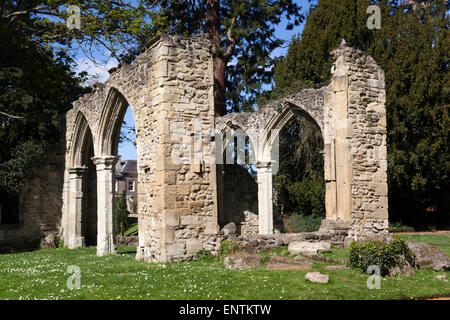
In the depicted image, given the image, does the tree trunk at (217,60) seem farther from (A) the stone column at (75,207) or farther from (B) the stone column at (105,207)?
(B) the stone column at (105,207)

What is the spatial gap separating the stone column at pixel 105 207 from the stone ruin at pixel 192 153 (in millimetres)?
27

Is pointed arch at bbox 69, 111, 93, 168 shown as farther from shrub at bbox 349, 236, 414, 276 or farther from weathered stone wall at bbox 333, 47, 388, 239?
shrub at bbox 349, 236, 414, 276

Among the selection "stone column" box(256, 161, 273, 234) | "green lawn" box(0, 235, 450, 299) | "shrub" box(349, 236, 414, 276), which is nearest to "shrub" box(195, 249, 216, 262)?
"green lawn" box(0, 235, 450, 299)

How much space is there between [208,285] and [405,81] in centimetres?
1517

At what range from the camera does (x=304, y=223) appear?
19.4 meters

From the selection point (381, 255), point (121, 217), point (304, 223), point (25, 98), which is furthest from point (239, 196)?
point (381, 255)

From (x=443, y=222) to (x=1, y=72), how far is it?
725 inches

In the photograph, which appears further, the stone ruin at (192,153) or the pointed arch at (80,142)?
the pointed arch at (80,142)

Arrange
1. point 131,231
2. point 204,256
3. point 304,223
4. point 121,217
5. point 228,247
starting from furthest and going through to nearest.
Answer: point 131,231 → point 121,217 → point 304,223 → point 228,247 → point 204,256

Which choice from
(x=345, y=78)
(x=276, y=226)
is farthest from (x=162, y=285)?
(x=276, y=226)

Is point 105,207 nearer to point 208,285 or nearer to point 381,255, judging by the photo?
point 208,285

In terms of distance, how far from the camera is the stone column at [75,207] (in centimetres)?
1555

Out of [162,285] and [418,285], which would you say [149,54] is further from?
[418,285]

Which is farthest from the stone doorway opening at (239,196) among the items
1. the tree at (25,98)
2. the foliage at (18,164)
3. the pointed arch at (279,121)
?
the foliage at (18,164)
